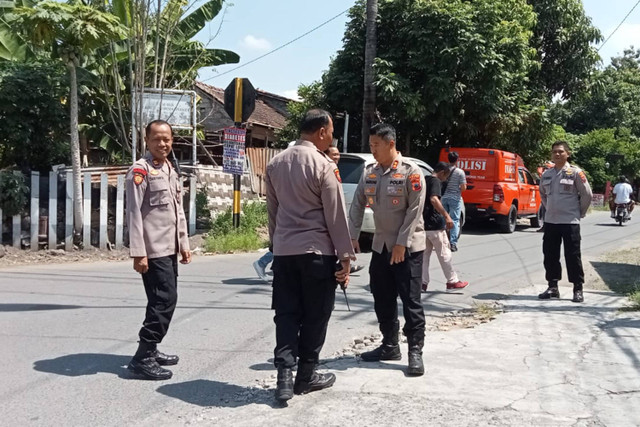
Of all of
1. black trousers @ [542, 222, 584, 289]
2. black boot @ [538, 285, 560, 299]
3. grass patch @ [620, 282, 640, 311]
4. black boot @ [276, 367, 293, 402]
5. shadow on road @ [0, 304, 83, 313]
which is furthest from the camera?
black boot @ [538, 285, 560, 299]

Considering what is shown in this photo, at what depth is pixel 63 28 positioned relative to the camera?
9.62 m

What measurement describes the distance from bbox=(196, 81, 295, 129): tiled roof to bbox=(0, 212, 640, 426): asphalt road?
50.5ft

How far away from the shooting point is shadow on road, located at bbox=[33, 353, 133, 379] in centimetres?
450

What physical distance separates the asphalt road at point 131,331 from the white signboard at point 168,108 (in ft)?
12.8

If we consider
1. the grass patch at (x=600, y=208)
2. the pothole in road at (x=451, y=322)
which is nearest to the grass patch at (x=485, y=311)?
the pothole in road at (x=451, y=322)

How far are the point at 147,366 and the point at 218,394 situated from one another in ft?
1.94

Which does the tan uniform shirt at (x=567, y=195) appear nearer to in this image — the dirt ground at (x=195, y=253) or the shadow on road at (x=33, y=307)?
the dirt ground at (x=195, y=253)

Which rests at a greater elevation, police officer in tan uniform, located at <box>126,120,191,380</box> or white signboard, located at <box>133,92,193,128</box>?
white signboard, located at <box>133,92,193,128</box>

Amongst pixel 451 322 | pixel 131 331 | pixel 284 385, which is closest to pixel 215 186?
pixel 131 331

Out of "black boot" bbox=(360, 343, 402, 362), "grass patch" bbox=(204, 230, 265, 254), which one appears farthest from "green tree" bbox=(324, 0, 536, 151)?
A: "black boot" bbox=(360, 343, 402, 362)

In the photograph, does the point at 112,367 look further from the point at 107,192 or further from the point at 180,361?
the point at 107,192

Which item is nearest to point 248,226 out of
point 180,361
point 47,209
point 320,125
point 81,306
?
point 47,209

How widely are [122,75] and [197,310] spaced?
943cm

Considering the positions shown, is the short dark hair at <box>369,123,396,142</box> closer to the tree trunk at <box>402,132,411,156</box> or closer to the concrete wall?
the concrete wall
